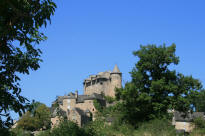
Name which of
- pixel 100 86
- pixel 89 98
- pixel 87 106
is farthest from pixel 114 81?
pixel 87 106

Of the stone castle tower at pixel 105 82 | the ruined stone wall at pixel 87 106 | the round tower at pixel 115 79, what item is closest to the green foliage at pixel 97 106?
the ruined stone wall at pixel 87 106

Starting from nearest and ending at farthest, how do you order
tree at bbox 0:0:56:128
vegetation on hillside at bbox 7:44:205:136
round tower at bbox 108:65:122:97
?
tree at bbox 0:0:56:128
vegetation on hillside at bbox 7:44:205:136
round tower at bbox 108:65:122:97

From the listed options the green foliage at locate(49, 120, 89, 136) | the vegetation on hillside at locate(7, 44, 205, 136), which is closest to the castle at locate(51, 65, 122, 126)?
the vegetation on hillside at locate(7, 44, 205, 136)

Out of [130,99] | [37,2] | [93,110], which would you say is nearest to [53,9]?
[37,2]

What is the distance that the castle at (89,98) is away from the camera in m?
69.6

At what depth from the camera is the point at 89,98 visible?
76.7 meters

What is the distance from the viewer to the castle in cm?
6956

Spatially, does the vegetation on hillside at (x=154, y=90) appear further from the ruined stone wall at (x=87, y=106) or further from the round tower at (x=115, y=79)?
the round tower at (x=115, y=79)

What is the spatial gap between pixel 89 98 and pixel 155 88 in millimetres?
46914

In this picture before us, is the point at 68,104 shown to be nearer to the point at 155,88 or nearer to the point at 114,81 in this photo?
the point at 114,81

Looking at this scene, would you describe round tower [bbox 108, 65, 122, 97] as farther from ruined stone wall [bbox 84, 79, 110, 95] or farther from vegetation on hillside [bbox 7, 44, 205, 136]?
vegetation on hillside [bbox 7, 44, 205, 136]

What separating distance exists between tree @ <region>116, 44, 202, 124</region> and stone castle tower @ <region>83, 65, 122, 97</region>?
5039 centimetres

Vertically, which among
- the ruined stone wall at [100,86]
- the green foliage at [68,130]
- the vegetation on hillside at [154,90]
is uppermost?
the ruined stone wall at [100,86]

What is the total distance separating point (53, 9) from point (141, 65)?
27.2m
